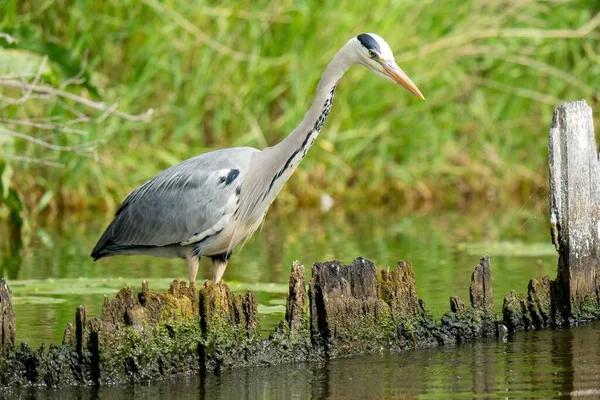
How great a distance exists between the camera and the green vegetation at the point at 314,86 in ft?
43.4

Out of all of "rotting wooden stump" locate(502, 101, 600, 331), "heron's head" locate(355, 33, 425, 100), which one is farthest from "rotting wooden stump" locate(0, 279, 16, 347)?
"rotting wooden stump" locate(502, 101, 600, 331)

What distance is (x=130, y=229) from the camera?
25.2 ft

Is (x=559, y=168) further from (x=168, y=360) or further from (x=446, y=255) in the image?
(x=446, y=255)

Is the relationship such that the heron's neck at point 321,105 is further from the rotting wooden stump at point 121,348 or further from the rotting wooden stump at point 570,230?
the rotting wooden stump at point 121,348

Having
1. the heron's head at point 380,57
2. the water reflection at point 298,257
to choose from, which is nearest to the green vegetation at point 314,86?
the water reflection at point 298,257

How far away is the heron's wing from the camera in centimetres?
718

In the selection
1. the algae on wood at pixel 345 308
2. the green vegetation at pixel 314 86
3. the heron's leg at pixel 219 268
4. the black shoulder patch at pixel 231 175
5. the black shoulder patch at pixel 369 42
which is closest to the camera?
the algae on wood at pixel 345 308

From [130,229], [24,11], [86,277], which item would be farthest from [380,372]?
[24,11]

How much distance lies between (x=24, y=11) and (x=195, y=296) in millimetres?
8473

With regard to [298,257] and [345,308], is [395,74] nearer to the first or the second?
[345,308]

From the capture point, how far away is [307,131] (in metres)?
6.88

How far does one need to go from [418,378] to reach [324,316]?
64 cm

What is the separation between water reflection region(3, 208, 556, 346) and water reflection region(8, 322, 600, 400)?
115cm

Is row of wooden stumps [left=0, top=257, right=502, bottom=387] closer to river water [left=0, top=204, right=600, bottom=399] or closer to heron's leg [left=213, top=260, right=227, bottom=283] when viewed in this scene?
river water [left=0, top=204, right=600, bottom=399]
